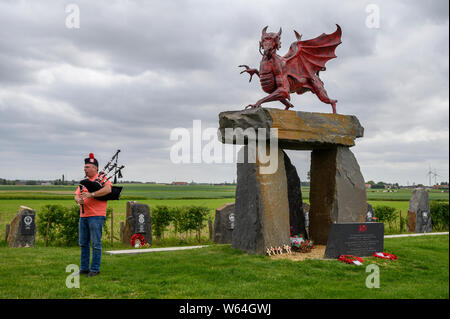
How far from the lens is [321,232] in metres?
9.76

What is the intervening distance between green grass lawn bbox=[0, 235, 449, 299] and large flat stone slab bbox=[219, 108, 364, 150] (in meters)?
2.67

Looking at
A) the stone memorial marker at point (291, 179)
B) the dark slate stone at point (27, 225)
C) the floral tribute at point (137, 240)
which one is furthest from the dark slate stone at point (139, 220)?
the stone memorial marker at point (291, 179)

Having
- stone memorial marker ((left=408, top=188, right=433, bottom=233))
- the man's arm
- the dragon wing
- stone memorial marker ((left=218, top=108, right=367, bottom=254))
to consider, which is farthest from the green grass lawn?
stone memorial marker ((left=408, top=188, right=433, bottom=233))

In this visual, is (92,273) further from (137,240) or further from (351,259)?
(137,240)

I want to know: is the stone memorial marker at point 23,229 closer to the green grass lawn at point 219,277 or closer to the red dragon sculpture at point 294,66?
the green grass lawn at point 219,277

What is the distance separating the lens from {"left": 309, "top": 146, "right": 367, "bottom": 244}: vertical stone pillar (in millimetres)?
9359

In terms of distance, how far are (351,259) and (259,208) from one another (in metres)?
2.04

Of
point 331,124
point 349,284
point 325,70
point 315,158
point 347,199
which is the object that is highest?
point 325,70

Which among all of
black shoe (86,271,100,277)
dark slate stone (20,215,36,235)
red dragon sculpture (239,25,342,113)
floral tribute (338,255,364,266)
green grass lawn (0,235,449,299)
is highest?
red dragon sculpture (239,25,342,113)

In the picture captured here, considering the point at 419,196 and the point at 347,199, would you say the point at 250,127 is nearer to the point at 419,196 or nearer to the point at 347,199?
the point at 347,199

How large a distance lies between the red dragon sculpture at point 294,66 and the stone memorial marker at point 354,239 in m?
3.02

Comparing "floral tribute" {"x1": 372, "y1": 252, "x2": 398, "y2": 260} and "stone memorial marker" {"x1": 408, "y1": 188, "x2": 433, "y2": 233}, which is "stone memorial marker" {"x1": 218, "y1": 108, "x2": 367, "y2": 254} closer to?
"floral tribute" {"x1": 372, "y1": 252, "x2": 398, "y2": 260}
